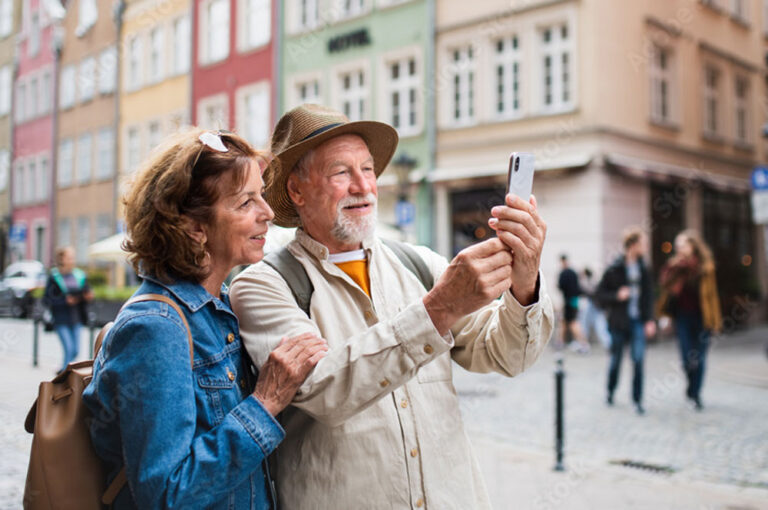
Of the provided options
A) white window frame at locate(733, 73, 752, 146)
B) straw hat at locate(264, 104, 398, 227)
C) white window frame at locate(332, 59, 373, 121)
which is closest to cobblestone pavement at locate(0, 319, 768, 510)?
straw hat at locate(264, 104, 398, 227)

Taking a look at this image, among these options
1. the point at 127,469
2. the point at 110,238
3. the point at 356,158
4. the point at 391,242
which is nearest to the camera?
the point at 127,469

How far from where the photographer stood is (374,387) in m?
1.64

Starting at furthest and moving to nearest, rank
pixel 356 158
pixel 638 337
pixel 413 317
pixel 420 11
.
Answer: pixel 420 11 → pixel 638 337 → pixel 356 158 → pixel 413 317

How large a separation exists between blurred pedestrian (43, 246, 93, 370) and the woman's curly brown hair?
7.96 m

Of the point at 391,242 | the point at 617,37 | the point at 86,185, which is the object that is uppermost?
the point at 617,37

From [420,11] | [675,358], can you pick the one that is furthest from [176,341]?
[420,11]

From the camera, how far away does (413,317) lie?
5.39 ft

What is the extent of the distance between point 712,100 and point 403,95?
25.5ft

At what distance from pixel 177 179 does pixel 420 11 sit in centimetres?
1729

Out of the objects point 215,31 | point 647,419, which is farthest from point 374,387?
point 215,31

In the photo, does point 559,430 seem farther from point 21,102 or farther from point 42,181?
point 21,102

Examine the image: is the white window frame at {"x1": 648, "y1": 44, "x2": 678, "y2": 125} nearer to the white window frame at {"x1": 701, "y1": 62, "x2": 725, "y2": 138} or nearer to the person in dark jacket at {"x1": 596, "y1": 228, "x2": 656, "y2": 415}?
the white window frame at {"x1": 701, "y1": 62, "x2": 725, "y2": 138}

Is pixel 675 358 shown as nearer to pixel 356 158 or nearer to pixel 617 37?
pixel 617 37

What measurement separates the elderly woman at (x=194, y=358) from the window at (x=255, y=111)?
1940 cm
